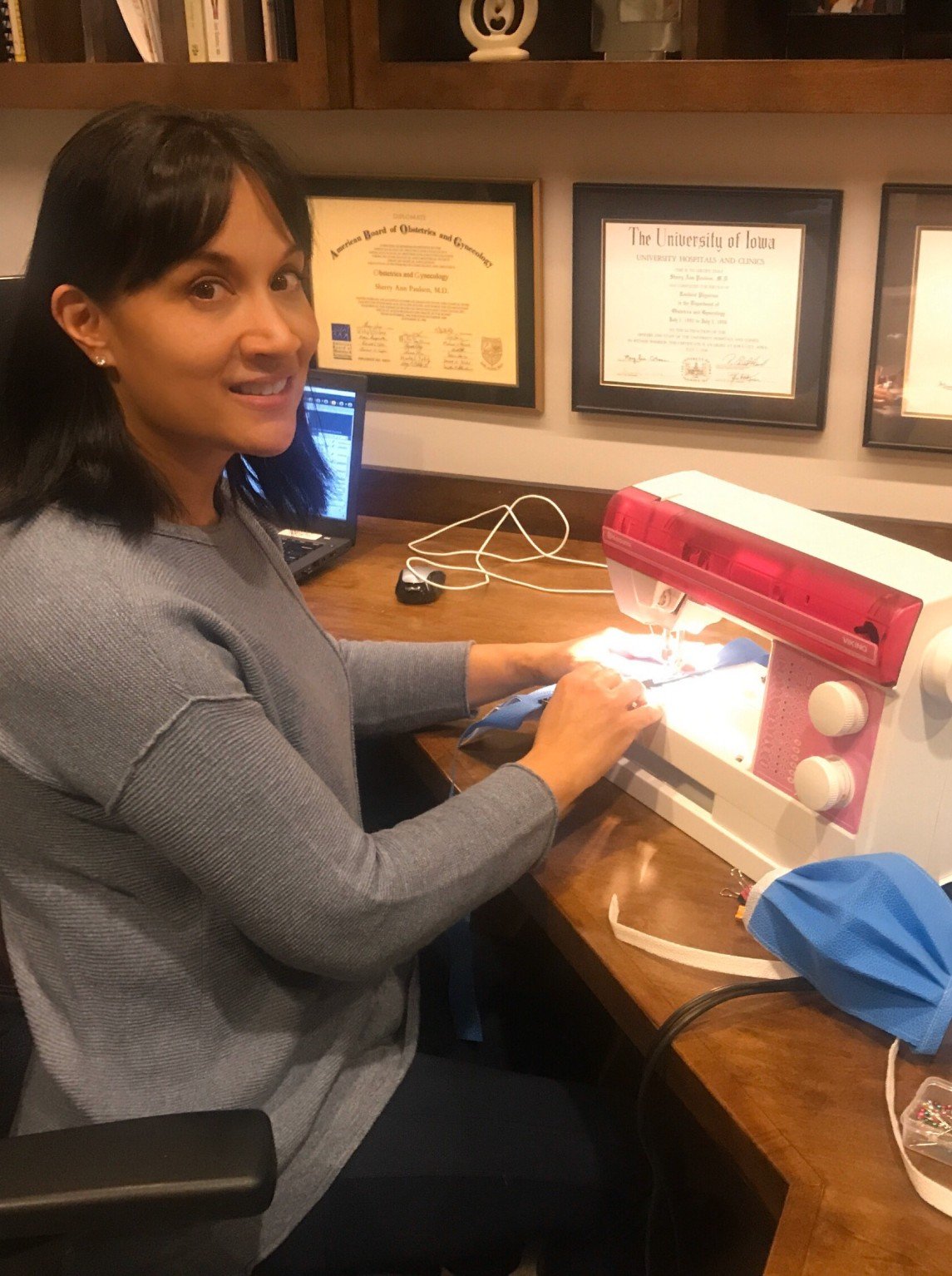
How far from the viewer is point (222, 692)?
0.84 m

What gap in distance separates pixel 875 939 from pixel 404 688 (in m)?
0.61

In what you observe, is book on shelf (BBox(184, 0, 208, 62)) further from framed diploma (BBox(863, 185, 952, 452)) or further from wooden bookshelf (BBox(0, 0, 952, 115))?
framed diploma (BBox(863, 185, 952, 452))

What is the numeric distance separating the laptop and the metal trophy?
510mm

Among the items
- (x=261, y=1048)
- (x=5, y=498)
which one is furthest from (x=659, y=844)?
(x=5, y=498)

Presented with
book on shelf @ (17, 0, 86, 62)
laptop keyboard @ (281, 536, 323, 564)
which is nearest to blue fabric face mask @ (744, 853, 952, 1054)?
laptop keyboard @ (281, 536, 323, 564)

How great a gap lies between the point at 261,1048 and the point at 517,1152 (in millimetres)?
265

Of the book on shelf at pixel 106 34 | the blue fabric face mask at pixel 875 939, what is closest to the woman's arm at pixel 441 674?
the blue fabric face mask at pixel 875 939

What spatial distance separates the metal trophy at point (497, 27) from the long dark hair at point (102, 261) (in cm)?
58

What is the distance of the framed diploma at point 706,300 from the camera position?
1.56 meters

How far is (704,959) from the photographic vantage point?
931 millimetres

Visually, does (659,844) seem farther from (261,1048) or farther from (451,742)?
(261,1048)

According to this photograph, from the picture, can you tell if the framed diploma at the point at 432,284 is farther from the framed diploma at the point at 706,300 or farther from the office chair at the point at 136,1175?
the office chair at the point at 136,1175

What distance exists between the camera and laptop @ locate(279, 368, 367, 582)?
1.79 meters

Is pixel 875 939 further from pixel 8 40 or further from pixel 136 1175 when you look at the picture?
pixel 8 40
